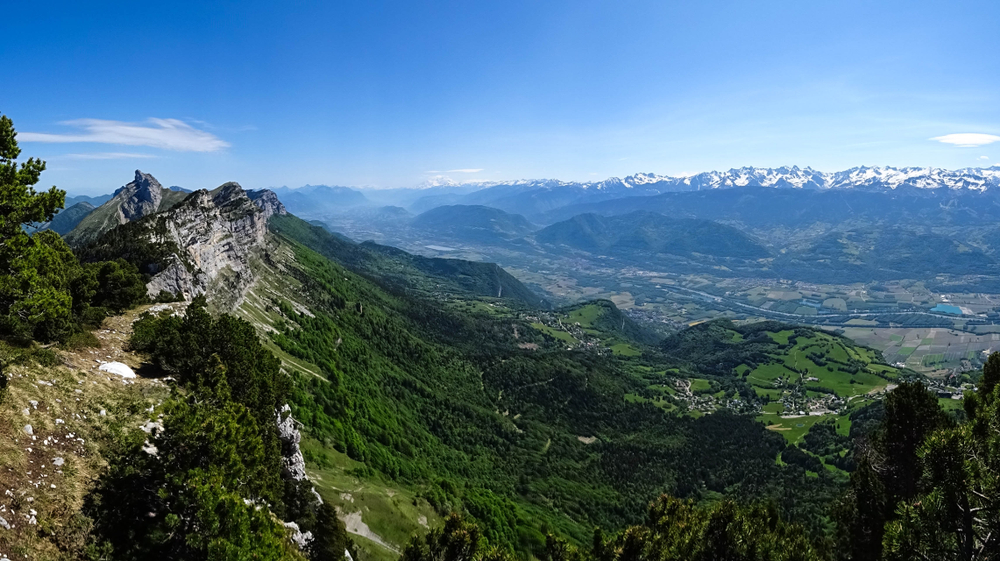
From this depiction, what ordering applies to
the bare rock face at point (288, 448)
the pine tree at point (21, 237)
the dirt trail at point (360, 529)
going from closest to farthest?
1. the pine tree at point (21, 237)
2. the bare rock face at point (288, 448)
3. the dirt trail at point (360, 529)

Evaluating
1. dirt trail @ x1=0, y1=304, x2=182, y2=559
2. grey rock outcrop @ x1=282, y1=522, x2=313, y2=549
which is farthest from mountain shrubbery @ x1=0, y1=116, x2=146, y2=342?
grey rock outcrop @ x1=282, y1=522, x2=313, y2=549

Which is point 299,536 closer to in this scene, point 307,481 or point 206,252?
point 307,481

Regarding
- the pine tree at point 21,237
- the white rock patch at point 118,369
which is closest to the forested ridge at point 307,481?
the pine tree at point 21,237

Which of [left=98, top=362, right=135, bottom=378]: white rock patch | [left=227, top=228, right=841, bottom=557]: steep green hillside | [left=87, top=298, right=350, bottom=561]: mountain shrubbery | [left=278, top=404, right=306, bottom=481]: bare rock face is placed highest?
[left=98, top=362, right=135, bottom=378]: white rock patch

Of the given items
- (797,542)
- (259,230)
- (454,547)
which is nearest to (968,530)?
(797,542)

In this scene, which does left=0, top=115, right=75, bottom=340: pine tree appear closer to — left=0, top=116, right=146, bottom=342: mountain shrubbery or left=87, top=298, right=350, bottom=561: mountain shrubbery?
left=0, top=116, right=146, bottom=342: mountain shrubbery

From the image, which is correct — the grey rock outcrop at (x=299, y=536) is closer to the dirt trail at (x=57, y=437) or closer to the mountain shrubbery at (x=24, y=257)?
the dirt trail at (x=57, y=437)

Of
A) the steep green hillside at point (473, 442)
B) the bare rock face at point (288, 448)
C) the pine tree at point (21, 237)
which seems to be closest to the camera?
the pine tree at point (21, 237)

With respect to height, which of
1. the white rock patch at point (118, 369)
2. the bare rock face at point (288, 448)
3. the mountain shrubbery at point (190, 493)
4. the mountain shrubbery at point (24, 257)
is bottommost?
the bare rock face at point (288, 448)

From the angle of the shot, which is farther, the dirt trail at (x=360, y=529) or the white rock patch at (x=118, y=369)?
the dirt trail at (x=360, y=529)
